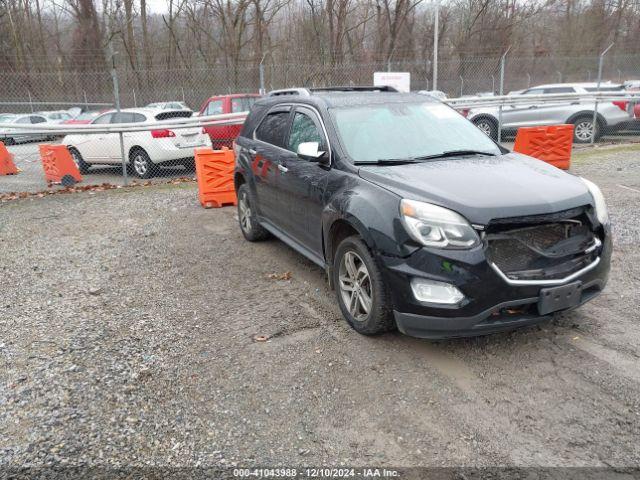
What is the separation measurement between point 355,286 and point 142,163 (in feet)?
29.6

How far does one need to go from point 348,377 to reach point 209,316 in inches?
60.9

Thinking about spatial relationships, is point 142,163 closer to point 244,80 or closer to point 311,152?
point 311,152

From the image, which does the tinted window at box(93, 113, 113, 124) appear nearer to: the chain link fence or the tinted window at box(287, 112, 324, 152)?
the chain link fence

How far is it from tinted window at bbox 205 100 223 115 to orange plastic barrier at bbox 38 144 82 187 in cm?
421

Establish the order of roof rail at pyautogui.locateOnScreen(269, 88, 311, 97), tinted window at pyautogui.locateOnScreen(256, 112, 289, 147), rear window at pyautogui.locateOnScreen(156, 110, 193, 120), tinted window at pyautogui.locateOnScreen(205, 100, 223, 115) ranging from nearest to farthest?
roof rail at pyautogui.locateOnScreen(269, 88, 311, 97) → tinted window at pyautogui.locateOnScreen(256, 112, 289, 147) → rear window at pyautogui.locateOnScreen(156, 110, 193, 120) → tinted window at pyautogui.locateOnScreen(205, 100, 223, 115)

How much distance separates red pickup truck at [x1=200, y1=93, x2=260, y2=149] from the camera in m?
12.8

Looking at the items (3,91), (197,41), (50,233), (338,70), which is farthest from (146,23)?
(50,233)

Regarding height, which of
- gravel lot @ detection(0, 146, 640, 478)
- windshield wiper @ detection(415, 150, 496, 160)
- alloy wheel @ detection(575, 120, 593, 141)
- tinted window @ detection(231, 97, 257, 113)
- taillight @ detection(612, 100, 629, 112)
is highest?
tinted window @ detection(231, 97, 257, 113)

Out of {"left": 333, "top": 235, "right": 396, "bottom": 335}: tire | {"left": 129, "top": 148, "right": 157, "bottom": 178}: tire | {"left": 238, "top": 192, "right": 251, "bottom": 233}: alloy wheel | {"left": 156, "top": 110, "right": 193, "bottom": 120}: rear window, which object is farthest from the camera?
{"left": 156, "top": 110, "right": 193, "bottom": 120}: rear window

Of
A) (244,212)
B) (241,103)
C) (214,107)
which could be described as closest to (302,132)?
(244,212)

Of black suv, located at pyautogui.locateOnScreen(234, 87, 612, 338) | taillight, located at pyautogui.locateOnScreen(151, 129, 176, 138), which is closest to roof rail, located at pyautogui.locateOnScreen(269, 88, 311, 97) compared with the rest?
black suv, located at pyautogui.locateOnScreen(234, 87, 612, 338)

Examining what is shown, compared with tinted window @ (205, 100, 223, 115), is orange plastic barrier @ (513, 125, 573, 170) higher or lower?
lower

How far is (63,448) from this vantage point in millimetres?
2834

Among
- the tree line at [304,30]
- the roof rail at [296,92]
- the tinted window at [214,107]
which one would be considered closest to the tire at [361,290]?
the roof rail at [296,92]
